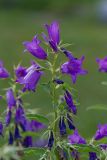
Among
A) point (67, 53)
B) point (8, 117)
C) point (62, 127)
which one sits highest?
point (67, 53)

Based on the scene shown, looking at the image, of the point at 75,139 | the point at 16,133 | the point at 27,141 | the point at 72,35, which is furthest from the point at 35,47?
the point at 72,35

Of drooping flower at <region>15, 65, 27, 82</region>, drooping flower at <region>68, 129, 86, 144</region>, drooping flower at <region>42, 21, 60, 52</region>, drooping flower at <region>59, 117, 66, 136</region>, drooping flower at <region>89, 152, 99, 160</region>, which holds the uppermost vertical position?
drooping flower at <region>42, 21, 60, 52</region>

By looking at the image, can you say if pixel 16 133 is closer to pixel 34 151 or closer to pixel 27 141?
pixel 27 141

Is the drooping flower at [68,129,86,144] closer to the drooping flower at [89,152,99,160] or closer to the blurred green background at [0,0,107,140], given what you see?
the drooping flower at [89,152,99,160]

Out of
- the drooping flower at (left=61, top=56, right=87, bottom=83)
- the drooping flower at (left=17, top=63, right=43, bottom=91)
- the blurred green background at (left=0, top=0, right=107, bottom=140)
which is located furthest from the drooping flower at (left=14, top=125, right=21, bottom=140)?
the blurred green background at (left=0, top=0, right=107, bottom=140)

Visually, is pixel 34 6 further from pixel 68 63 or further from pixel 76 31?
pixel 68 63

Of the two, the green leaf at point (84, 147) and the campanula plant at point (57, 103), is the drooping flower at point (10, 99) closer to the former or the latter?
the campanula plant at point (57, 103)

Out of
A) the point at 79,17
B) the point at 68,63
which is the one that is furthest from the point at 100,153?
the point at 79,17

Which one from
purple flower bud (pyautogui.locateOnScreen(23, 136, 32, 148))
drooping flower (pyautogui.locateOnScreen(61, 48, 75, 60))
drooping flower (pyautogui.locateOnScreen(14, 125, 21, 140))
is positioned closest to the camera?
drooping flower (pyautogui.locateOnScreen(61, 48, 75, 60))

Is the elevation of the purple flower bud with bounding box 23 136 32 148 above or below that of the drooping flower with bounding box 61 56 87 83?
below
